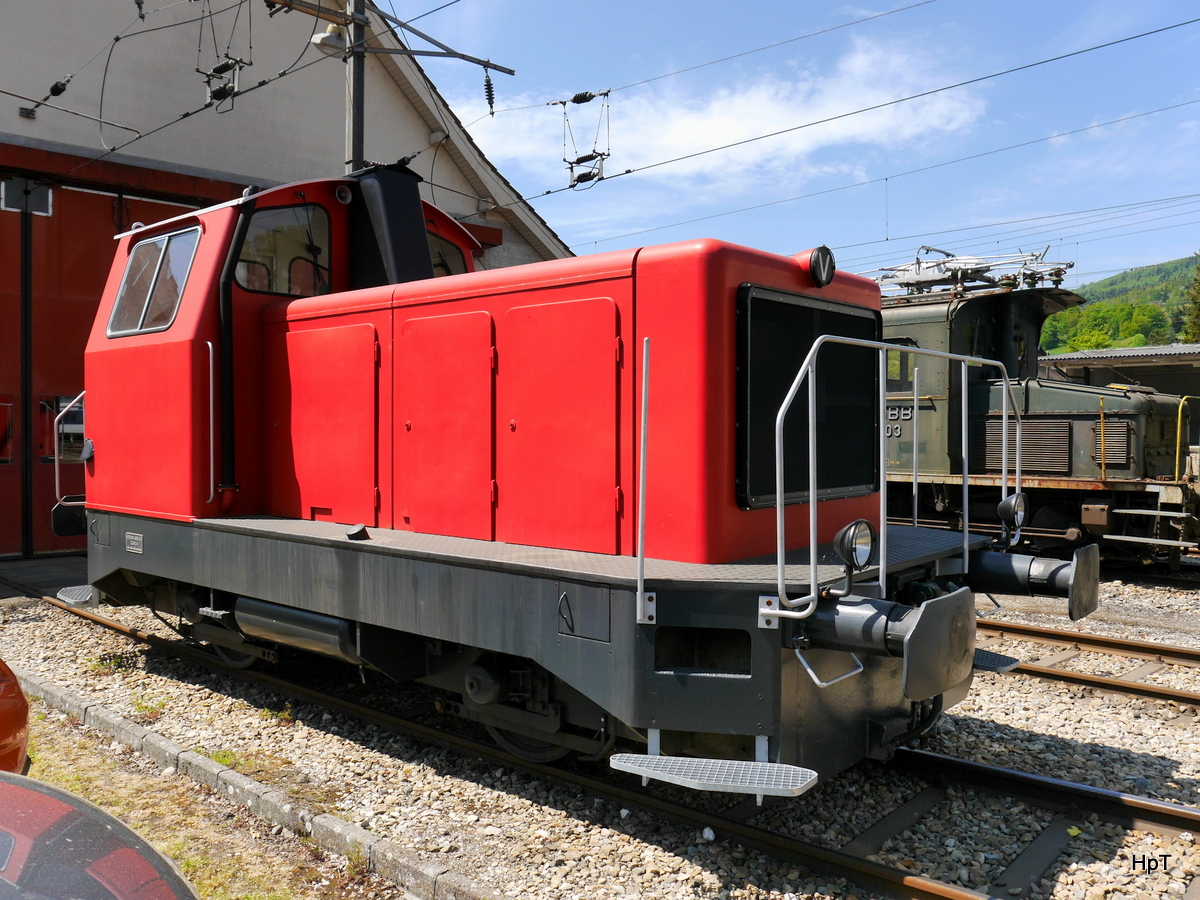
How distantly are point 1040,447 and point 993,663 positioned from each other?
725cm

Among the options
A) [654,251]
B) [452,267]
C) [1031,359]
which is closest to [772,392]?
[654,251]

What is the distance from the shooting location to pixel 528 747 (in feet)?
14.0

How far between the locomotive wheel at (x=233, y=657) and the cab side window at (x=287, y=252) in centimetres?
242

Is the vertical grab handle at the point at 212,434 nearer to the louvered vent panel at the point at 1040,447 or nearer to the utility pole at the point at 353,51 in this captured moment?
the utility pole at the point at 353,51

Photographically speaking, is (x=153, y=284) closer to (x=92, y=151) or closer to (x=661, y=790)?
(x=661, y=790)

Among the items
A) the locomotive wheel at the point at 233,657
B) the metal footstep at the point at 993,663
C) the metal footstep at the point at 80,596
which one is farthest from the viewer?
the metal footstep at the point at 80,596

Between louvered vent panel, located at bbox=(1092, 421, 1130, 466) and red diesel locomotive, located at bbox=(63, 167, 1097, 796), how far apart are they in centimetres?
654

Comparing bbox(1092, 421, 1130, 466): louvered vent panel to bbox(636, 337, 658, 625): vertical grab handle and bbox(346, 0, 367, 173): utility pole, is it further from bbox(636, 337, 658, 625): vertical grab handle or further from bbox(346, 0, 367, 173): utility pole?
bbox(346, 0, 367, 173): utility pole

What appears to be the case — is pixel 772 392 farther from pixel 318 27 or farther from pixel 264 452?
pixel 318 27

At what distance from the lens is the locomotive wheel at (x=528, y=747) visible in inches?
161

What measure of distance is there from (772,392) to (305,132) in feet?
45.8

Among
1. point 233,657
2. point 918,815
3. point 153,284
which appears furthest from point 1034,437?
point 153,284

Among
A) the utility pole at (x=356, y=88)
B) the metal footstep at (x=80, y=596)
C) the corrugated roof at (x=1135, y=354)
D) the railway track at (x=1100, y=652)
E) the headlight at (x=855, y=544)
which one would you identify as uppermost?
the utility pole at (x=356, y=88)

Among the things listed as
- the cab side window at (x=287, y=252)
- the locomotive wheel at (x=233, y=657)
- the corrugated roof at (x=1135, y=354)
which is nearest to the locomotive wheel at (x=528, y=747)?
the locomotive wheel at (x=233, y=657)
